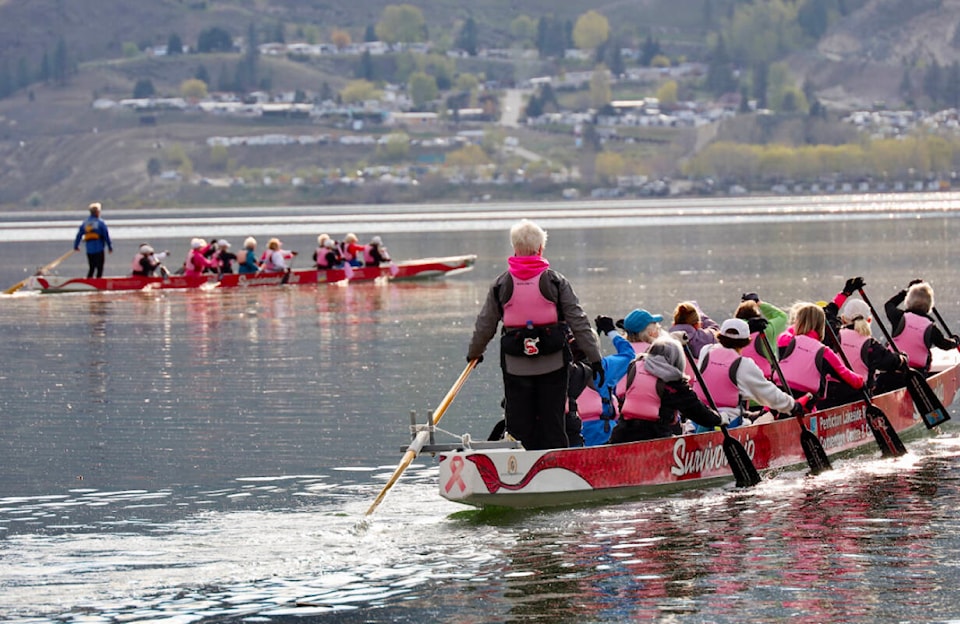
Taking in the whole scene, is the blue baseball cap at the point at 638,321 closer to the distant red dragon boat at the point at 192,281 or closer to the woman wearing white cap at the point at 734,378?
the woman wearing white cap at the point at 734,378

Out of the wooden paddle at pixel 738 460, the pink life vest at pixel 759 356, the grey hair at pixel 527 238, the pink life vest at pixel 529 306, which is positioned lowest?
the wooden paddle at pixel 738 460

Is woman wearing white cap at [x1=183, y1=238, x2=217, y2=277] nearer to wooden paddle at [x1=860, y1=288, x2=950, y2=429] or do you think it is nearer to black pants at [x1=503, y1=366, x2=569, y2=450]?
wooden paddle at [x1=860, y1=288, x2=950, y2=429]

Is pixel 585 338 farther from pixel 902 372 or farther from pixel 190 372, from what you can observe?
pixel 190 372

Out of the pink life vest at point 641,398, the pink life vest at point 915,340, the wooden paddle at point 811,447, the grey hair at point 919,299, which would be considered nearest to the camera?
the pink life vest at point 641,398

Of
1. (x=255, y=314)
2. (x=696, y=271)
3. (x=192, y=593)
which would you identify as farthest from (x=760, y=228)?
(x=192, y=593)

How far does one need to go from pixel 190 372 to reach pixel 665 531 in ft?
54.7

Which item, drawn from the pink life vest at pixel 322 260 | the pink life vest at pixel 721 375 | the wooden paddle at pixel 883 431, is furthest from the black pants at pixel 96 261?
the pink life vest at pixel 721 375

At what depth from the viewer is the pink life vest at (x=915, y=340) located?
25016 millimetres

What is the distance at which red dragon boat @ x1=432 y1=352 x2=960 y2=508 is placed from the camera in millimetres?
17578

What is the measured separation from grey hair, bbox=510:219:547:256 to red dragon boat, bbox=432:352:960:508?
1.86 metres

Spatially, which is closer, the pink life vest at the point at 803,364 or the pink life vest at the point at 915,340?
the pink life vest at the point at 803,364

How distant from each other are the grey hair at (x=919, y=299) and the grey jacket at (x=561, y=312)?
8.32 meters

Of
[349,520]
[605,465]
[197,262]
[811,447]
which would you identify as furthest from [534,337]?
[197,262]

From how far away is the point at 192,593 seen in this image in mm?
15102
